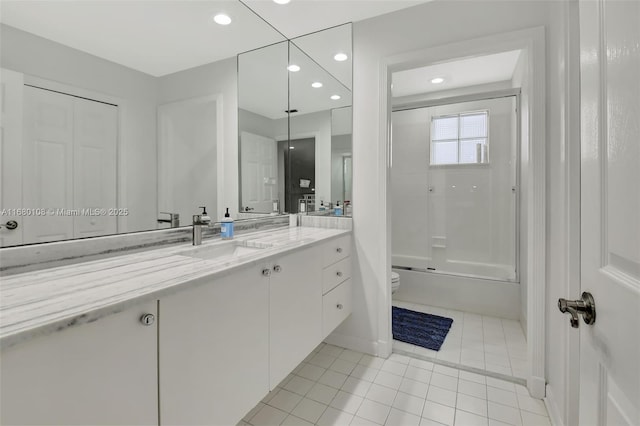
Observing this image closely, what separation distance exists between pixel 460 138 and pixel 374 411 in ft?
10.1

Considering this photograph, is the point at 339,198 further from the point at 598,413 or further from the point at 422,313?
the point at 598,413

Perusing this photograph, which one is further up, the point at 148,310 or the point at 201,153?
the point at 201,153

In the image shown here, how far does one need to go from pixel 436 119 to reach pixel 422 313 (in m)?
2.28

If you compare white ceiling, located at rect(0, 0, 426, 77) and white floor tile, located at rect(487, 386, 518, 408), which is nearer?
white ceiling, located at rect(0, 0, 426, 77)

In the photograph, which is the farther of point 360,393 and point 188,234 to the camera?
point 360,393

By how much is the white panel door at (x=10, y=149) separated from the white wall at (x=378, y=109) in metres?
1.77

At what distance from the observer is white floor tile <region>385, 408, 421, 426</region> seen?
1.52 metres

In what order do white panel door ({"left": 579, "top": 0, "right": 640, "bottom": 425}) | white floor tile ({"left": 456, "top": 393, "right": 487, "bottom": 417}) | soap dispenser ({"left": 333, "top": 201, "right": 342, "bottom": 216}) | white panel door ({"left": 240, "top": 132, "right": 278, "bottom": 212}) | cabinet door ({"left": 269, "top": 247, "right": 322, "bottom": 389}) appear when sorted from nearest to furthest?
white panel door ({"left": 579, "top": 0, "right": 640, "bottom": 425}), cabinet door ({"left": 269, "top": 247, "right": 322, "bottom": 389}), white floor tile ({"left": 456, "top": 393, "right": 487, "bottom": 417}), white panel door ({"left": 240, "top": 132, "right": 278, "bottom": 212}), soap dispenser ({"left": 333, "top": 201, "right": 342, "bottom": 216})

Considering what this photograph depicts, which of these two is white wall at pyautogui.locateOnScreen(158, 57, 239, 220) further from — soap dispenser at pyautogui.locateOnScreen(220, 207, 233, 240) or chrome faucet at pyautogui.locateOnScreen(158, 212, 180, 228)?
chrome faucet at pyautogui.locateOnScreen(158, 212, 180, 228)

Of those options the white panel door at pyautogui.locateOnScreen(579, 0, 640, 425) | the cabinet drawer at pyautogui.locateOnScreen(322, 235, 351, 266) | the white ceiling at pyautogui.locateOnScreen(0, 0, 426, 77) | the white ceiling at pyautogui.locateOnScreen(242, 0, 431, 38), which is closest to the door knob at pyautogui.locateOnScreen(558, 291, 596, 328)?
the white panel door at pyautogui.locateOnScreen(579, 0, 640, 425)

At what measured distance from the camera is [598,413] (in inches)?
23.2

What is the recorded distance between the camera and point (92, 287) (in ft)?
2.89

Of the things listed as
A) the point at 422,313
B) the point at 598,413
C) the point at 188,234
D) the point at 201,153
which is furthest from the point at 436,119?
the point at 598,413

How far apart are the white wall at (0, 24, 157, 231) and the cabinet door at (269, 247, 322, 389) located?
0.70 meters
